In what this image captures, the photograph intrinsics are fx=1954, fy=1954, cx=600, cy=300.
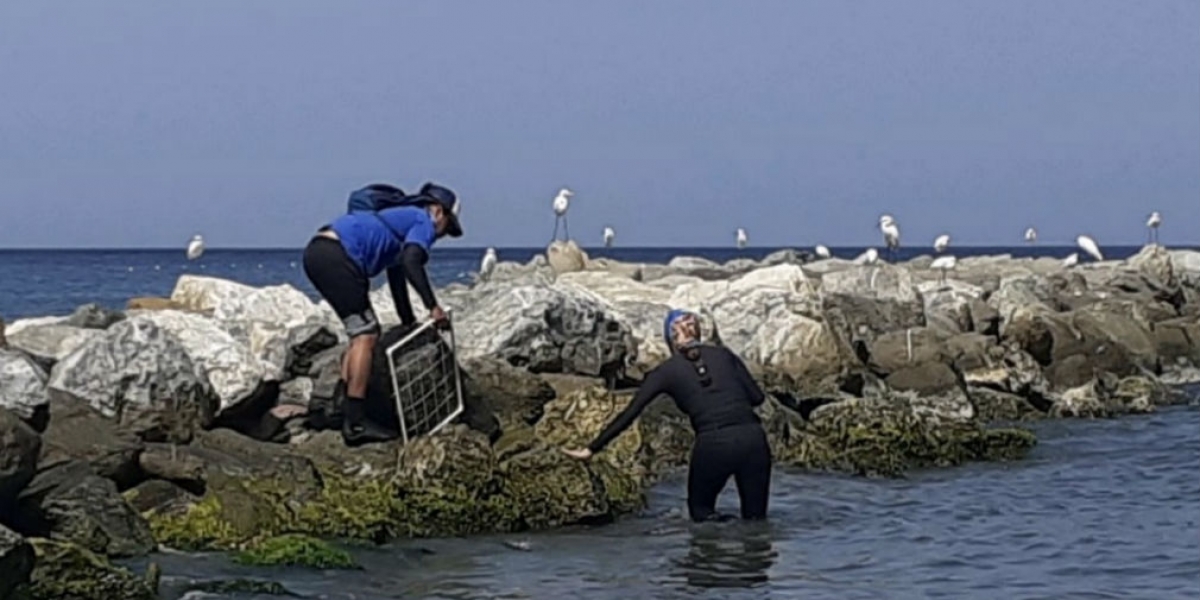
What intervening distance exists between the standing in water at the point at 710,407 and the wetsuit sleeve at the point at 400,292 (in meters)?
2.14

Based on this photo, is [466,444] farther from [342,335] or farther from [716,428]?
[342,335]

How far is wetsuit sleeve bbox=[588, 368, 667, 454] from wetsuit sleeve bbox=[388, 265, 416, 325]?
7.66 ft

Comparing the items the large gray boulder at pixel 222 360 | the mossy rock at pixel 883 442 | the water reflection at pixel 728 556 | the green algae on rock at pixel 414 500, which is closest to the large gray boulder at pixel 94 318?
the large gray boulder at pixel 222 360

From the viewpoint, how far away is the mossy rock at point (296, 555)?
1111cm

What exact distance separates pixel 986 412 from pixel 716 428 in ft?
34.3

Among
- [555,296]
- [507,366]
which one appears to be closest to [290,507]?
[507,366]

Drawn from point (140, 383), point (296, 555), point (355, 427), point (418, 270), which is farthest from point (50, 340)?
point (296, 555)

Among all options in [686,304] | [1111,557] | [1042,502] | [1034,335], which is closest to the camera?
[1111,557]

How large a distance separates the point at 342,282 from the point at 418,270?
2.10 ft

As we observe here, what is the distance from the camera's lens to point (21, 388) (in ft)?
39.8

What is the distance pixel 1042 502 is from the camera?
15.0m

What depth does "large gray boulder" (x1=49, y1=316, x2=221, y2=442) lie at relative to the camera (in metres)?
13.2

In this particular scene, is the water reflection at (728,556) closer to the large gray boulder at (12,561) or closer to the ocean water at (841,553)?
the ocean water at (841,553)

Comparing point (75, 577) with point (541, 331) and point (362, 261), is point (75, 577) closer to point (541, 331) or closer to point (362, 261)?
point (362, 261)
